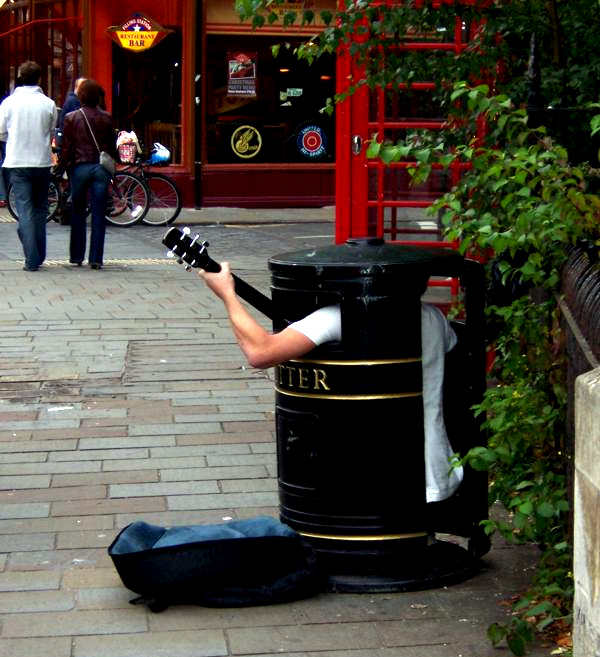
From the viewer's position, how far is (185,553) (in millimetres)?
4684

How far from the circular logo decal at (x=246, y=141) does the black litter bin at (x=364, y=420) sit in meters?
15.4

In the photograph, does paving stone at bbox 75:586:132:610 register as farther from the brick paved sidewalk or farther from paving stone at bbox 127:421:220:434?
Result: paving stone at bbox 127:421:220:434

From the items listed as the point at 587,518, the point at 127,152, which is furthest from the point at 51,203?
the point at 587,518

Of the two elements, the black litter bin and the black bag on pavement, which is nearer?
the black bag on pavement

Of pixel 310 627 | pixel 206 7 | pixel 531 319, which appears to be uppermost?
pixel 206 7

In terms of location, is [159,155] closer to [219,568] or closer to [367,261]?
[367,261]

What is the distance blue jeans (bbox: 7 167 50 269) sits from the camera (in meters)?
12.6

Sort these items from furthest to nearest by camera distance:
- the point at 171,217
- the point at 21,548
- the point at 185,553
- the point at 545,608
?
1. the point at 171,217
2. the point at 21,548
3. the point at 185,553
4. the point at 545,608

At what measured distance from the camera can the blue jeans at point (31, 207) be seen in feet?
41.3

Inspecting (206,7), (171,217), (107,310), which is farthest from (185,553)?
(206,7)

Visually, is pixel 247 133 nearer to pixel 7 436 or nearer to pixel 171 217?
pixel 171 217

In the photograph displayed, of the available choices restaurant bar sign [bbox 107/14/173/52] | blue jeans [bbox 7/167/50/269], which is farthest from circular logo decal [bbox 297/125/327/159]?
blue jeans [bbox 7/167/50/269]

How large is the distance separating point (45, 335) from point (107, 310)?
108 centimetres

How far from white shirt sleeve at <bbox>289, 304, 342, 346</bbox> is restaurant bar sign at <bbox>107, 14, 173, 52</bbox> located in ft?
50.7
